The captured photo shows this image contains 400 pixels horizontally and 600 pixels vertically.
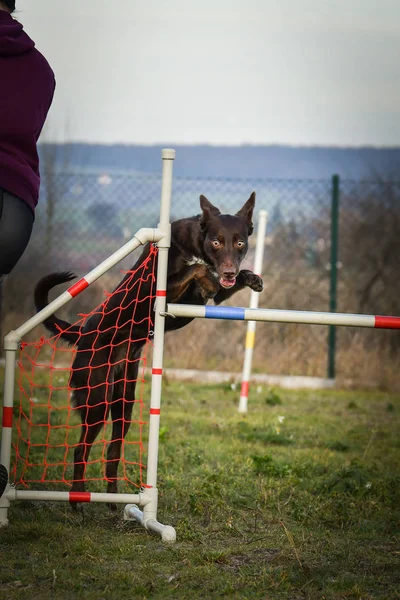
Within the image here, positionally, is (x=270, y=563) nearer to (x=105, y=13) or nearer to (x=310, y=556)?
(x=310, y=556)

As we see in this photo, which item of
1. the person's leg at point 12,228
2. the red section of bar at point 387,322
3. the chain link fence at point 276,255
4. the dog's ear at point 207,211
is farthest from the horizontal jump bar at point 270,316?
the chain link fence at point 276,255

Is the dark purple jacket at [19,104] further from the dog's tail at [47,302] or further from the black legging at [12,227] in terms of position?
the dog's tail at [47,302]

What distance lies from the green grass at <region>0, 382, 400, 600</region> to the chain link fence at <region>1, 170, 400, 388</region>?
11.4 feet

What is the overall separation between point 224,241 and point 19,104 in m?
1.42

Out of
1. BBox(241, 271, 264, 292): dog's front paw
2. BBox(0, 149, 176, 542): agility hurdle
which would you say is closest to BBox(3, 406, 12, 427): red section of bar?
BBox(0, 149, 176, 542): agility hurdle

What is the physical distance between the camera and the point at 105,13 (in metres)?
17.5

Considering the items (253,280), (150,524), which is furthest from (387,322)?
(150,524)

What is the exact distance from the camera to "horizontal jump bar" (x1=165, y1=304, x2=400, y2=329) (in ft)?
13.3

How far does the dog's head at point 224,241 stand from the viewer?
4359mm

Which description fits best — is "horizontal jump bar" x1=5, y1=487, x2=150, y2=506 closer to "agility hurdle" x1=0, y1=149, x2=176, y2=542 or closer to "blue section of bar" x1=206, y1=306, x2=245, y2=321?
"agility hurdle" x1=0, y1=149, x2=176, y2=542

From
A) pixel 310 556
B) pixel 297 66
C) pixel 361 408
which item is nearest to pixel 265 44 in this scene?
pixel 297 66

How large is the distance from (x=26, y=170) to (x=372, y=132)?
16045 millimetres

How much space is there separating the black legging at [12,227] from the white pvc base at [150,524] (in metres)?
1.44

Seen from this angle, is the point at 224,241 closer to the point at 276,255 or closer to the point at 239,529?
the point at 239,529
